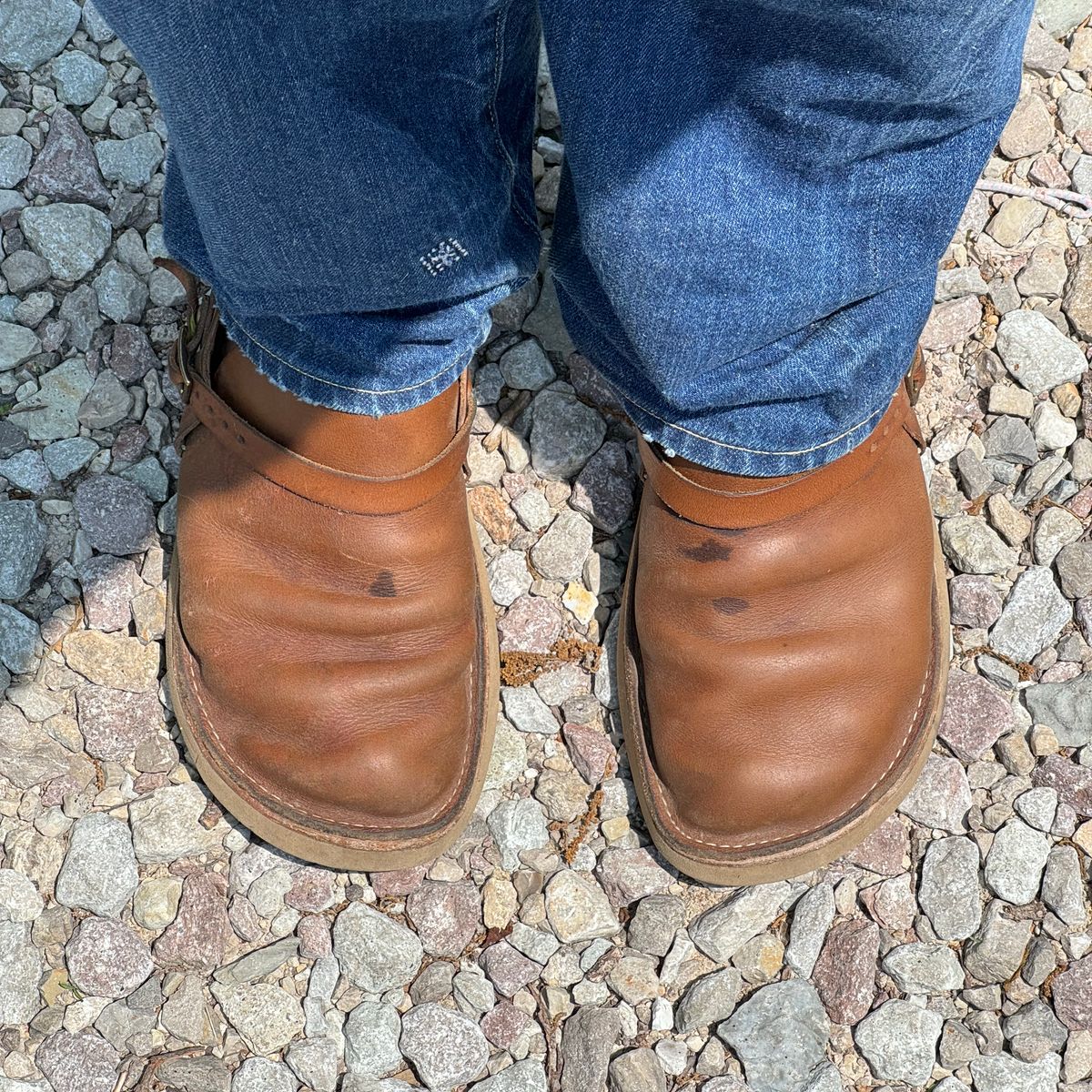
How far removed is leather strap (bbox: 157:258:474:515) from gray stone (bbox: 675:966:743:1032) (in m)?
0.69

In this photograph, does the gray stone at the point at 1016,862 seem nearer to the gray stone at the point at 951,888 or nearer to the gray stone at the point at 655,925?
the gray stone at the point at 951,888

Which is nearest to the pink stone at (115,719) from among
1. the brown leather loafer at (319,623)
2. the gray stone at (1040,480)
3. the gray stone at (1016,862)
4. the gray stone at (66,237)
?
the brown leather loafer at (319,623)

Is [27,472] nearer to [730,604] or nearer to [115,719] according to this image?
[115,719]

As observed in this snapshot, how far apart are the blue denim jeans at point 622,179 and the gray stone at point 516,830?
1.74ft

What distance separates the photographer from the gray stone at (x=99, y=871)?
139 centimetres

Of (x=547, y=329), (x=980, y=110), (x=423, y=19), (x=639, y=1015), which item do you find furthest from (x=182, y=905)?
(x=980, y=110)

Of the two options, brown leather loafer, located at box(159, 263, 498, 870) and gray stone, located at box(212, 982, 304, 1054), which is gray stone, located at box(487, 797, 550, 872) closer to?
brown leather loafer, located at box(159, 263, 498, 870)

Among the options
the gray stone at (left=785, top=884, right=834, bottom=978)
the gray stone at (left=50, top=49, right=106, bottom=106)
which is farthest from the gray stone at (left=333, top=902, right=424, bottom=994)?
the gray stone at (left=50, top=49, right=106, bottom=106)

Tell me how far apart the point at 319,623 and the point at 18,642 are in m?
0.48

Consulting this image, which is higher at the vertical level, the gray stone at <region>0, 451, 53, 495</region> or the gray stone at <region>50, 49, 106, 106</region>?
the gray stone at <region>50, 49, 106, 106</region>

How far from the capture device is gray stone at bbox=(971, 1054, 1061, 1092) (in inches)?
51.8

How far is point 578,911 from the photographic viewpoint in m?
1.39

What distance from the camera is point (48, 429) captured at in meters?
1.58

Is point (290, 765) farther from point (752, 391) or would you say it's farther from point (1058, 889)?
point (1058, 889)
